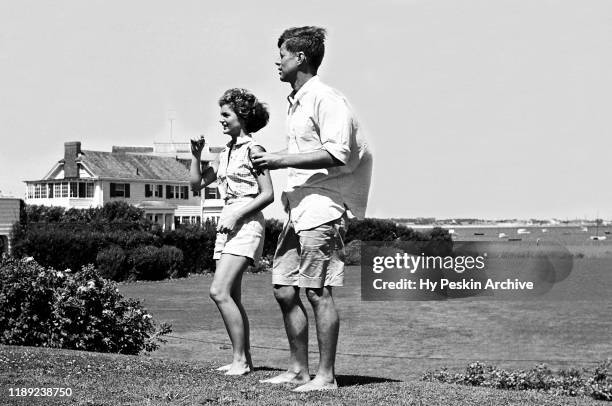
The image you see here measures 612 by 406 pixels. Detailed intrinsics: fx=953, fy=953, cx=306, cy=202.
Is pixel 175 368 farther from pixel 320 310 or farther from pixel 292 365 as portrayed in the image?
pixel 320 310

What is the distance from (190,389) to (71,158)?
85.1 metres

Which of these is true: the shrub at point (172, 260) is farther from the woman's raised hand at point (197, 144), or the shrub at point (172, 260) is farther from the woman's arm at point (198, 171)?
the woman's raised hand at point (197, 144)

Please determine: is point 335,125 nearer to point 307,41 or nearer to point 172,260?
point 307,41

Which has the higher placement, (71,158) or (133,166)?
(71,158)

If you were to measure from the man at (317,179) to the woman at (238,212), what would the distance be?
0.89m

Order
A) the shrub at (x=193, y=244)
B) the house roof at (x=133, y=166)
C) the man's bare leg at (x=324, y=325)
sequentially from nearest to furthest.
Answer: the man's bare leg at (x=324, y=325) < the shrub at (x=193, y=244) < the house roof at (x=133, y=166)

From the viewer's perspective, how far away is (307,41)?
22.1 ft

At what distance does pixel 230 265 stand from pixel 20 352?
8.06 feet

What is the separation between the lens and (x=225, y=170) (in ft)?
26.4

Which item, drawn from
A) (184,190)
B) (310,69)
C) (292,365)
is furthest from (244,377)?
(184,190)

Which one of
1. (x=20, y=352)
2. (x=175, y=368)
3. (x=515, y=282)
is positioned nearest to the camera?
(x=175, y=368)

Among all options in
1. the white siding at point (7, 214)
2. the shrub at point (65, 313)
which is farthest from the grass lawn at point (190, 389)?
the white siding at point (7, 214)

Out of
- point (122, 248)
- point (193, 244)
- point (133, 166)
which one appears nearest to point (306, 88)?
point (122, 248)

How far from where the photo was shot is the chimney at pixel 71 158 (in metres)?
88.7
